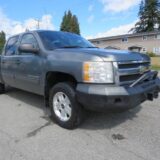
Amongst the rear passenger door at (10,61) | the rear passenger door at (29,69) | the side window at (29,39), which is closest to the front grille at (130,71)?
the rear passenger door at (29,69)

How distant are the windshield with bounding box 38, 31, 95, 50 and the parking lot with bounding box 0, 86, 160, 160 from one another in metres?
1.54

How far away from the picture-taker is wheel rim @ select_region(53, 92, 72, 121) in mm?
4069

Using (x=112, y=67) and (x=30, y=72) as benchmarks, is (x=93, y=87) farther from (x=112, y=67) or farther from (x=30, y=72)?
(x=30, y=72)

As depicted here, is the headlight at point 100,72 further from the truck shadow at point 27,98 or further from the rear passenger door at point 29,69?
the truck shadow at point 27,98

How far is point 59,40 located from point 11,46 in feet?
6.13

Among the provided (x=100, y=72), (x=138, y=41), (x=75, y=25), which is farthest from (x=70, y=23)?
(x=100, y=72)

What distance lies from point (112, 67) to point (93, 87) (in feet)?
A: 1.43

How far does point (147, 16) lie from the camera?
2539 inches

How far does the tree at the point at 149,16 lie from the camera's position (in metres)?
63.8

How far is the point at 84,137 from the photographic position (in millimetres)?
3734

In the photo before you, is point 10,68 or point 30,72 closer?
point 30,72

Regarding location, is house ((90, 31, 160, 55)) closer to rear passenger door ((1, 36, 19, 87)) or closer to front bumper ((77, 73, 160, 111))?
rear passenger door ((1, 36, 19, 87))

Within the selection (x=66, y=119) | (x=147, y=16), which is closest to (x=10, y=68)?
(x=66, y=119)

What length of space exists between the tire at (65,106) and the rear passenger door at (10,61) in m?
1.87
